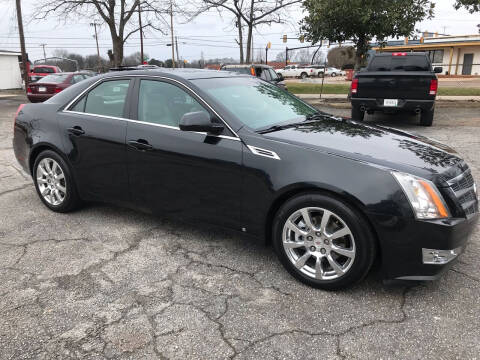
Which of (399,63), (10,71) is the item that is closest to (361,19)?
(399,63)

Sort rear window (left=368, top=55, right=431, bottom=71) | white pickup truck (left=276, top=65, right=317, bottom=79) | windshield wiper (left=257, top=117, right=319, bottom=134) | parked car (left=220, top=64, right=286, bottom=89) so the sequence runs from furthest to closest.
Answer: white pickup truck (left=276, top=65, right=317, bottom=79) → parked car (left=220, top=64, right=286, bottom=89) → rear window (left=368, top=55, right=431, bottom=71) → windshield wiper (left=257, top=117, right=319, bottom=134)

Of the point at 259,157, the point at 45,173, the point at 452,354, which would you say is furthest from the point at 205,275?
the point at 45,173

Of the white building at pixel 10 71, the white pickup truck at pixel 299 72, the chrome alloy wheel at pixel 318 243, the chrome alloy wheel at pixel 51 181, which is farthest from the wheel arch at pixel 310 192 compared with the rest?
the white pickup truck at pixel 299 72

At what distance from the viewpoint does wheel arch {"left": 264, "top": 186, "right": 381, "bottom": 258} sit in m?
2.79

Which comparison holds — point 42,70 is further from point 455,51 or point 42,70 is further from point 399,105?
point 455,51

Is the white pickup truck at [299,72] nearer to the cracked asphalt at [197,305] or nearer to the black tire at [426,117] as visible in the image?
the black tire at [426,117]

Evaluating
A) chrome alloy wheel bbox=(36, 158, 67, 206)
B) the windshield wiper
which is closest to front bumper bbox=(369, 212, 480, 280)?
the windshield wiper

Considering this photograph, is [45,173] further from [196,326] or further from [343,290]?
[343,290]

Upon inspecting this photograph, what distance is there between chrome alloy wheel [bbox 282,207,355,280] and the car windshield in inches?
34.2

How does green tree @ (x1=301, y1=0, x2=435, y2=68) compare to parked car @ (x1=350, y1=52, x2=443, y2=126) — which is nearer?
parked car @ (x1=350, y1=52, x2=443, y2=126)

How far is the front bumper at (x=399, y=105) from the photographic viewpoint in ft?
32.8

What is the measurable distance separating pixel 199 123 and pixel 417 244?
5.75 feet

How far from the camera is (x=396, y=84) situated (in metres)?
9.95

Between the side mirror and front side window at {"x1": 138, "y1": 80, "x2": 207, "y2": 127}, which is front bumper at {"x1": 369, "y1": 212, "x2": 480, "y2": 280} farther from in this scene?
front side window at {"x1": 138, "y1": 80, "x2": 207, "y2": 127}
